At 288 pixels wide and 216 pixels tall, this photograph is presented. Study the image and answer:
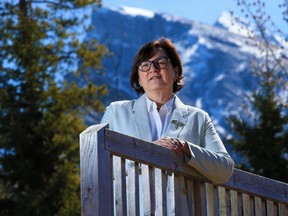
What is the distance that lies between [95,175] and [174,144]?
0.49m

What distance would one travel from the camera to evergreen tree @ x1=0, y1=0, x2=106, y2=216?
15.5 meters

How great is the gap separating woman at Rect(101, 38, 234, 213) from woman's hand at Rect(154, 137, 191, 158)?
90 mm

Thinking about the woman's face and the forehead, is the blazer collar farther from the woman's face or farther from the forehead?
the forehead

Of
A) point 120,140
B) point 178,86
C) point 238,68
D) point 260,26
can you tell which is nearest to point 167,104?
point 178,86

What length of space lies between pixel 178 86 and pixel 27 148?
11.7 meters

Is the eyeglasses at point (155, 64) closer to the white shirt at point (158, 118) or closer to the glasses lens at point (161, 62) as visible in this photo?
the glasses lens at point (161, 62)

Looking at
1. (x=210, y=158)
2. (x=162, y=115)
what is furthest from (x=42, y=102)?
(x=210, y=158)

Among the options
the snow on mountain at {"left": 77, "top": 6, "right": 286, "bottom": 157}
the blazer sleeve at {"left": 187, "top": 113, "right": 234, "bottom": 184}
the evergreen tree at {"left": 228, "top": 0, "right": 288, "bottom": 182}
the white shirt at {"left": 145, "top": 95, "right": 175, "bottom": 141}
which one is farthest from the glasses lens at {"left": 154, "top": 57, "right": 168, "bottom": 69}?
the snow on mountain at {"left": 77, "top": 6, "right": 286, "bottom": 157}

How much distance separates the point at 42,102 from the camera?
1678 centimetres

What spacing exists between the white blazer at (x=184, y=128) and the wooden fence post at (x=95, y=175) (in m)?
0.41

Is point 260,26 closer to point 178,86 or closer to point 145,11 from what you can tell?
point 178,86

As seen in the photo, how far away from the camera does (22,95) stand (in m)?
16.8

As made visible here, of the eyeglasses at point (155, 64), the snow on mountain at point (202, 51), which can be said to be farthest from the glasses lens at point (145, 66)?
the snow on mountain at point (202, 51)

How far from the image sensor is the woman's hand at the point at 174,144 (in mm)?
4227
